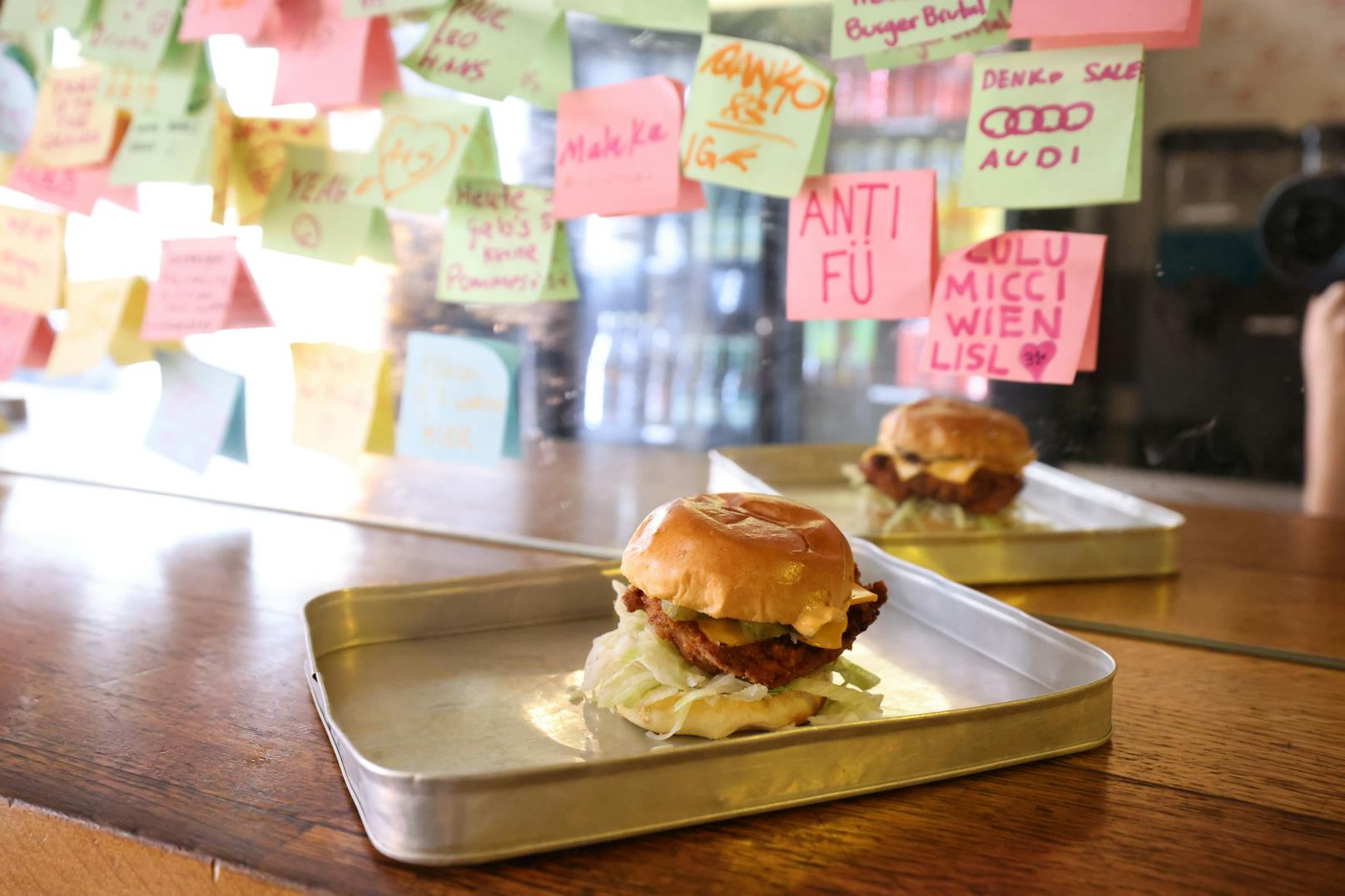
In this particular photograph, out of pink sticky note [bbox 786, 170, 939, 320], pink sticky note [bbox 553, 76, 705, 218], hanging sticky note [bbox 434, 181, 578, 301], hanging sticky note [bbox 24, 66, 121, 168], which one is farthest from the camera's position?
hanging sticky note [bbox 24, 66, 121, 168]

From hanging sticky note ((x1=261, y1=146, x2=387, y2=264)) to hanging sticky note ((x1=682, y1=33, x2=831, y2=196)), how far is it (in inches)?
19.5

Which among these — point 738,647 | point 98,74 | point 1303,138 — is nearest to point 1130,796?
point 738,647

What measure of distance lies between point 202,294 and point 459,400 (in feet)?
1.42

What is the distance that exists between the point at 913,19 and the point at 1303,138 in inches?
24.5

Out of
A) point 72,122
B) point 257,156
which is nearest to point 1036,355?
point 257,156

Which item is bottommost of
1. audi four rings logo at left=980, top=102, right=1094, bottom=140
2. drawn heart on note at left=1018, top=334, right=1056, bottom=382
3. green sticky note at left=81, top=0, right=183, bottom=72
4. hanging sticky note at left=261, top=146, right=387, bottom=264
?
drawn heart on note at left=1018, top=334, right=1056, bottom=382

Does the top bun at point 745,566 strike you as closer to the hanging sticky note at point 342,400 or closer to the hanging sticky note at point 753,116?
the hanging sticky note at point 753,116

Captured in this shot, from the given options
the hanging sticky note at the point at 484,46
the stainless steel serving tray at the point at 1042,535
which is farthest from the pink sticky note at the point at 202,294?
the stainless steel serving tray at the point at 1042,535

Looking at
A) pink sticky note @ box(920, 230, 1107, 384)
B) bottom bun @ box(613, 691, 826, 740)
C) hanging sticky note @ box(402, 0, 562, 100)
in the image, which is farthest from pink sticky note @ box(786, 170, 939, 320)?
bottom bun @ box(613, 691, 826, 740)

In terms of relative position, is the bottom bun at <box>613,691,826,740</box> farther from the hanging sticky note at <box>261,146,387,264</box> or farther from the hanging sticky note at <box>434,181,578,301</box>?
the hanging sticky note at <box>261,146,387,264</box>

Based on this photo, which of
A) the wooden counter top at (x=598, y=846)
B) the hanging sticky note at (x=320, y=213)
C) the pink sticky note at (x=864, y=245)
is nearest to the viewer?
the wooden counter top at (x=598, y=846)

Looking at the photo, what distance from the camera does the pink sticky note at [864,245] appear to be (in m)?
1.10

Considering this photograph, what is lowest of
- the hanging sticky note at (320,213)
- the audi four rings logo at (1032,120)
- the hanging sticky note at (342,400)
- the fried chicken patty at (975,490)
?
the fried chicken patty at (975,490)

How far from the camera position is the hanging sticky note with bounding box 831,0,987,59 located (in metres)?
1.04
